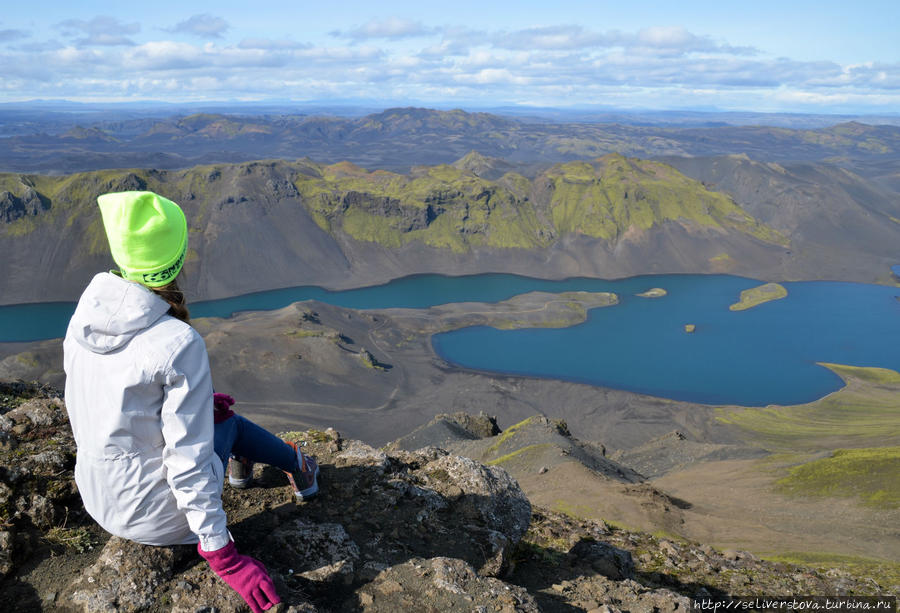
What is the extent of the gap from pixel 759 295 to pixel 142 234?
135550mm

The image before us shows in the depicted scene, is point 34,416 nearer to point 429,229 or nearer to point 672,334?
point 672,334

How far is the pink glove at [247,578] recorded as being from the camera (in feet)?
12.0

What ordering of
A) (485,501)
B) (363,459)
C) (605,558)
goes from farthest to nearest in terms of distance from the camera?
(605,558) → (363,459) → (485,501)

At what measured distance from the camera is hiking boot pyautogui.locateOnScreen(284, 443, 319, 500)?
5.63 meters

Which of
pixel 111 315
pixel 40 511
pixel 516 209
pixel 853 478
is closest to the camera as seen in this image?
pixel 111 315

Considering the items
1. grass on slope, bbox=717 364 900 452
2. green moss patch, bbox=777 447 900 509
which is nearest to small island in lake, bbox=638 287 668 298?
grass on slope, bbox=717 364 900 452

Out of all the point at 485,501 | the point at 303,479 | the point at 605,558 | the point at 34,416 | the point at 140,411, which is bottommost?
the point at 605,558

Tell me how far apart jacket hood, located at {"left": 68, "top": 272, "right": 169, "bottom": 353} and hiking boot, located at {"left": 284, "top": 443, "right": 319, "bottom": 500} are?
2.67 meters

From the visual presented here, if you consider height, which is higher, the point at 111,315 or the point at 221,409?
the point at 111,315

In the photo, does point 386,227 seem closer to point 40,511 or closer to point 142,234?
point 40,511

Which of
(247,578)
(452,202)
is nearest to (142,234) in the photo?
(247,578)

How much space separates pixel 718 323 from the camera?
10250cm

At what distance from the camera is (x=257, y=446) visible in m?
5.12

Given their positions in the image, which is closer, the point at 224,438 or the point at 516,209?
the point at 224,438
